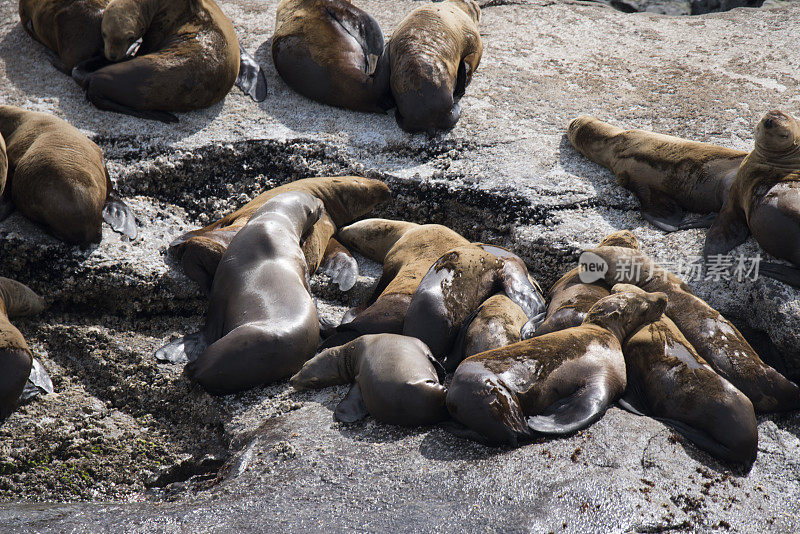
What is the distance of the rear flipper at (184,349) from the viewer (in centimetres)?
441

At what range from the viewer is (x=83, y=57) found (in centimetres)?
662

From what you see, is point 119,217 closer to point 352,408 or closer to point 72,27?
point 72,27

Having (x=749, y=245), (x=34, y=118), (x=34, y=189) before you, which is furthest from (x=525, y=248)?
(x=34, y=118)

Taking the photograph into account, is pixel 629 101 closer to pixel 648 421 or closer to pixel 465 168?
pixel 465 168

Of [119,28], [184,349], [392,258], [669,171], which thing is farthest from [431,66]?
[184,349]

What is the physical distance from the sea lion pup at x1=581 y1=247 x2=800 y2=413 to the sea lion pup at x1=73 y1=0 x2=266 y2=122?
3.73 m

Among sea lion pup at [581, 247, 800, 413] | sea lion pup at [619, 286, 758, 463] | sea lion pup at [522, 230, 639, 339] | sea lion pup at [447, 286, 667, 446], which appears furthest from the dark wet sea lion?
sea lion pup at [619, 286, 758, 463]

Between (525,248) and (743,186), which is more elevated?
(743,186)

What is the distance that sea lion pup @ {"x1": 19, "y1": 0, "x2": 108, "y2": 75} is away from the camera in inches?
260

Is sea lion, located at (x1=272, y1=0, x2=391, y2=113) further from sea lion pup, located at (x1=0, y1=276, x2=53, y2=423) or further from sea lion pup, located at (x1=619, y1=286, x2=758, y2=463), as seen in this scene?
sea lion pup, located at (x1=619, y1=286, x2=758, y2=463)

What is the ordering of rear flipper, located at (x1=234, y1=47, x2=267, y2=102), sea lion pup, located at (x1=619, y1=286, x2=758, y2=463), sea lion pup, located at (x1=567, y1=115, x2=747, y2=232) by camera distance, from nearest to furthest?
sea lion pup, located at (x1=619, y1=286, x2=758, y2=463) → sea lion pup, located at (x1=567, y1=115, x2=747, y2=232) → rear flipper, located at (x1=234, y1=47, x2=267, y2=102)

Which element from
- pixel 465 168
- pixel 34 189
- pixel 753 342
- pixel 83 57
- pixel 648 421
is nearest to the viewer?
pixel 648 421

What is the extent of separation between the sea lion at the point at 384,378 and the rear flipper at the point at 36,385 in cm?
143

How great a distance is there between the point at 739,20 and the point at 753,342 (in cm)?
578
